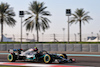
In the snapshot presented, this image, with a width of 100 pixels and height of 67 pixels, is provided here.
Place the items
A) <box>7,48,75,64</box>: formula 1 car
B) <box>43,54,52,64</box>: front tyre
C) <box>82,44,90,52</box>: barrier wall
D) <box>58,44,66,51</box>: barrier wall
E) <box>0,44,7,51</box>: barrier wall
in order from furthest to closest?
<box>0,44,7,51</box>: barrier wall, <box>58,44,66,51</box>: barrier wall, <box>82,44,90,52</box>: barrier wall, <box>7,48,75,64</box>: formula 1 car, <box>43,54,52,64</box>: front tyre

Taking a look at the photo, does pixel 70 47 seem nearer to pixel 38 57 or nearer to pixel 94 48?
pixel 94 48

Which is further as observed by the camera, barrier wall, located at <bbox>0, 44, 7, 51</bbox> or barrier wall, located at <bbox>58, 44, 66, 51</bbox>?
barrier wall, located at <bbox>0, 44, 7, 51</bbox>

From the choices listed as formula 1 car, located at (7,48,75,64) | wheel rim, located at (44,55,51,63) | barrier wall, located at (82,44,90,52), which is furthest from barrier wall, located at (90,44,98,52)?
wheel rim, located at (44,55,51,63)

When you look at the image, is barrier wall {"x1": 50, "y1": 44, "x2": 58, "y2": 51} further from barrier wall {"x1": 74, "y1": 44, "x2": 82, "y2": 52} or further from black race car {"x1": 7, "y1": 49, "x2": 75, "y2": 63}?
black race car {"x1": 7, "y1": 49, "x2": 75, "y2": 63}

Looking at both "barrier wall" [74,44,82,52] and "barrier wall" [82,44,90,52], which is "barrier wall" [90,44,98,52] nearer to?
"barrier wall" [82,44,90,52]

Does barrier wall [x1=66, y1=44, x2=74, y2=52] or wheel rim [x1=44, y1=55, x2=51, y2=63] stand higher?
wheel rim [x1=44, y1=55, x2=51, y2=63]

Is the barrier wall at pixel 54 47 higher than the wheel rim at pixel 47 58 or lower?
lower

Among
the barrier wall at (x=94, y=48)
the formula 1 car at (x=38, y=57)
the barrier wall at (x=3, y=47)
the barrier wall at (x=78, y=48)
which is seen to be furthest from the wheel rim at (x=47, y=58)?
the barrier wall at (x=3, y=47)

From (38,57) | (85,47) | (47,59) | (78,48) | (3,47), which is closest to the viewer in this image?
(47,59)

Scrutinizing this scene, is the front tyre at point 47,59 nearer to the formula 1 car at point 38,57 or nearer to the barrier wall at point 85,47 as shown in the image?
the formula 1 car at point 38,57

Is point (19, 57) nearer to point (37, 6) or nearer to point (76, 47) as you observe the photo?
point (76, 47)

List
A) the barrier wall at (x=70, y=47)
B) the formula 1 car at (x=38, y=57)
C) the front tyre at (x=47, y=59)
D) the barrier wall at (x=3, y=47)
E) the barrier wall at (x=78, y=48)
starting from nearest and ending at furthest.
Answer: the front tyre at (x=47, y=59), the formula 1 car at (x=38, y=57), the barrier wall at (x=78, y=48), the barrier wall at (x=70, y=47), the barrier wall at (x=3, y=47)

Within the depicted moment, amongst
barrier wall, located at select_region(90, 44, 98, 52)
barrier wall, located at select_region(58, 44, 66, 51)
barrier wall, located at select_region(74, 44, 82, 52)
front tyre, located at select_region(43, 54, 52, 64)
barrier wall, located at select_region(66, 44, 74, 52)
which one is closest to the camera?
front tyre, located at select_region(43, 54, 52, 64)

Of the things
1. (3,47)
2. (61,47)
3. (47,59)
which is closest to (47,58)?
(47,59)
